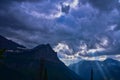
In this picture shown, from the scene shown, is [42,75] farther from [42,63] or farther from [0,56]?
[0,56]

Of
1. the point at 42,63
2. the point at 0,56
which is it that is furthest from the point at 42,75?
the point at 0,56

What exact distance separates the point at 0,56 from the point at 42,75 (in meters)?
14.0

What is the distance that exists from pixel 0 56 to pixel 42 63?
1312 cm

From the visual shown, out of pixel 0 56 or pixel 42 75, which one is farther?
pixel 42 75

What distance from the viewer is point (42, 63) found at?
112ft

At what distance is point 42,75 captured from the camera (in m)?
34.8

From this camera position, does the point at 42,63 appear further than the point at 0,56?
Yes

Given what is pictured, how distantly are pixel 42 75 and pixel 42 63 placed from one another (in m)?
1.84

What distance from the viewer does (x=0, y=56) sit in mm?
21484
